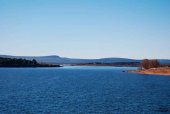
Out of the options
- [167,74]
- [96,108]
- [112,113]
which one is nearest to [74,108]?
[96,108]

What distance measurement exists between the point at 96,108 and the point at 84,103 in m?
7.06

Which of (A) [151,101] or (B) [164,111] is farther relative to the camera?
(A) [151,101]

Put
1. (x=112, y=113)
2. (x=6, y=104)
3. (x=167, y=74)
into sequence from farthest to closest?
(x=167, y=74)
(x=6, y=104)
(x=112, y=113)

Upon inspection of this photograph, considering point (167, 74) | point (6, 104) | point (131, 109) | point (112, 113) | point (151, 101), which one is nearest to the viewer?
point (112, 113)

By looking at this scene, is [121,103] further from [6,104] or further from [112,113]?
[6,104]

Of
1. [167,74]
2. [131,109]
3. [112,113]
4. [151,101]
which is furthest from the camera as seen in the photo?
[167,74]

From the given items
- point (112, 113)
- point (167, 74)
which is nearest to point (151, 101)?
point (112, 113)

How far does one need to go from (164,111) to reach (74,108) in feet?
52.3

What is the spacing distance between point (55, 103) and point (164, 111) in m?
22.1

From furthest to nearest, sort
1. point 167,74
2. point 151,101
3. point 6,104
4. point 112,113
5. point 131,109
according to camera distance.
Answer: point 167,74 → point 151,101 → point 6,104 → point 131,109 → point 112,113

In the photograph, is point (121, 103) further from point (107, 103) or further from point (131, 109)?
point (131, 109)

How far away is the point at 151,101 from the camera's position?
72438mm

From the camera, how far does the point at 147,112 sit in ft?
192

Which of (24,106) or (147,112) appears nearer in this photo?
(147,112)
